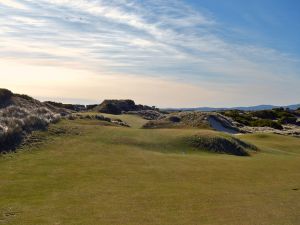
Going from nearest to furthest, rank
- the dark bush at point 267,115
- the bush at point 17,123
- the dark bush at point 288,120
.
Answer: the bush at point 17,123
the dark bush at point 288,120
the dark bush at point 267,115

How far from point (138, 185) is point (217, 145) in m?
18.3

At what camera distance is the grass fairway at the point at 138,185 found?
1670 centimetres

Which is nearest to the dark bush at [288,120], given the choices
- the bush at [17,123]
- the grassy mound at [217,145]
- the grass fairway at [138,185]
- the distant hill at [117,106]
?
the distant hill at [117,106]

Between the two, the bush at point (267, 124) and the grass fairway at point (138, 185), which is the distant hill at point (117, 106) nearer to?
the bush at point (267, 124)

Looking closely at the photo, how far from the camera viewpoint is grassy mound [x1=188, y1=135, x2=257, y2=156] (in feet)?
126

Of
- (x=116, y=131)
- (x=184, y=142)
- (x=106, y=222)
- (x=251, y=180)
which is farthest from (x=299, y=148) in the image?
(x=106, y=222)

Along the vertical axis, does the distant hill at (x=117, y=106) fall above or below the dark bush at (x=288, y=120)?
above

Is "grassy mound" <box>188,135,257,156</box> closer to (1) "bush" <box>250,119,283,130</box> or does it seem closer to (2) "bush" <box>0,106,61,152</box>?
(2) "bush" <box>0,106,61,152</box>

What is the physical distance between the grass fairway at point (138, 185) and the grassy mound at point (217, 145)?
1.68 metres

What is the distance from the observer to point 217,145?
39062mm

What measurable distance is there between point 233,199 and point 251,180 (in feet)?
19.0

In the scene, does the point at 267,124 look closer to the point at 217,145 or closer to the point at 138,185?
the point at 217,145

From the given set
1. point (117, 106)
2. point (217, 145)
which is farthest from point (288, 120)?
point (217, 145)

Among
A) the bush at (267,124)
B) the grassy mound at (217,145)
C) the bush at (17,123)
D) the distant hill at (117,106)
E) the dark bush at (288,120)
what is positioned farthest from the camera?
the dark bush at (288,120)
